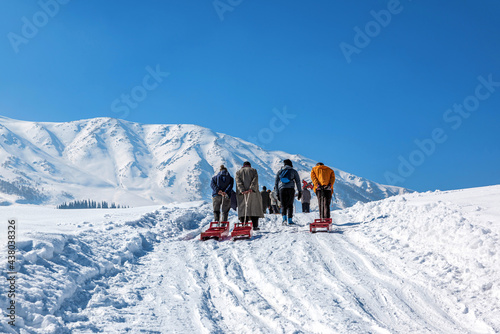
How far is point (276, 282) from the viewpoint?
21.7ft

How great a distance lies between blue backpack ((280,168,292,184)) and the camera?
42.5ft

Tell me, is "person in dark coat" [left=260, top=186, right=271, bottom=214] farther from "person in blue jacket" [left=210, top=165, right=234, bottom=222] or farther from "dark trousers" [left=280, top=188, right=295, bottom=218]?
"person in blue jacket" [left=210, top=165, right=234, bottom=222]

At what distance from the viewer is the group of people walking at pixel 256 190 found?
12.4m

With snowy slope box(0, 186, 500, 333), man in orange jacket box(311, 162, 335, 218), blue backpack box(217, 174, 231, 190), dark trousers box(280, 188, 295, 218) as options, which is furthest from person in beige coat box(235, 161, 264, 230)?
snowy slope box(0, 186, 500, 333)

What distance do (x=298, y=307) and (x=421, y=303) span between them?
5.95ft

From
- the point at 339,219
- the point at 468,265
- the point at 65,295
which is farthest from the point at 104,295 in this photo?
the point at 339,219

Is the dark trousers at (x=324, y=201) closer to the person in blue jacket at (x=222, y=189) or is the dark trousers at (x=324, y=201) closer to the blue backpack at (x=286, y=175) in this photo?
the blue backpack at (x=286, y=175)

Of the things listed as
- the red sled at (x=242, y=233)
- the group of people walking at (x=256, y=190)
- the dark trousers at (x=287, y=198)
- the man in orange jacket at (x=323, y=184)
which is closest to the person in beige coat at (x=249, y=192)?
the group of people walking at (x=256, y=190)

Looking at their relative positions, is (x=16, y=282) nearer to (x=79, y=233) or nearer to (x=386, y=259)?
(x=79, y=233)

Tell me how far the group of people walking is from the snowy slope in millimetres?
2360

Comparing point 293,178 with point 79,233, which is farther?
point 293,178

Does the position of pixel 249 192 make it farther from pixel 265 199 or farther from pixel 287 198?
pixel 265 199

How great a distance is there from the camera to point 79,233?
30.8 feet

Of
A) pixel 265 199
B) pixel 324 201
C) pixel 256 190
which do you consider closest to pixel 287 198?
pixel 324 201
